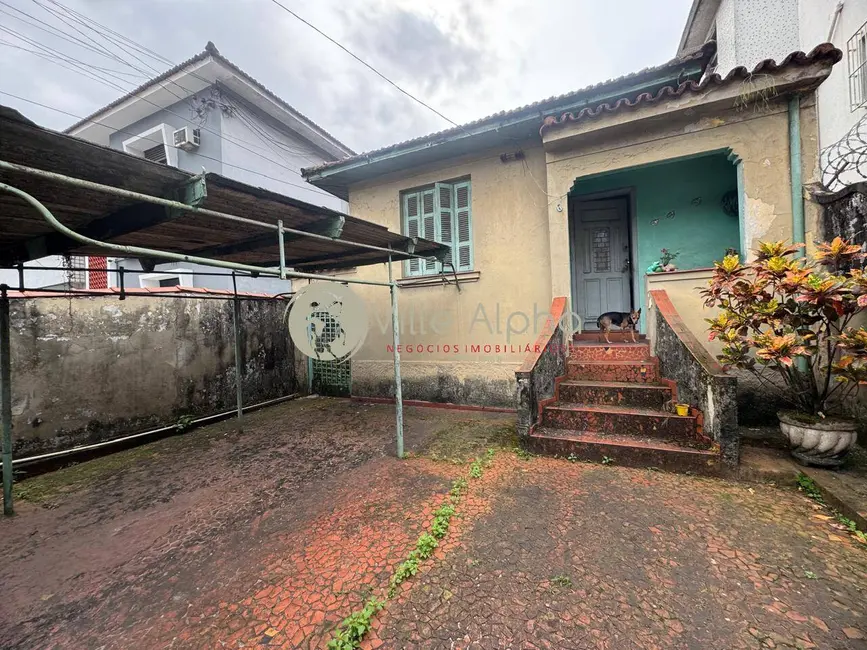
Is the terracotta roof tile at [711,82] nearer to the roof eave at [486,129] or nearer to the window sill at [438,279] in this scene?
the roof eave at [486,129]

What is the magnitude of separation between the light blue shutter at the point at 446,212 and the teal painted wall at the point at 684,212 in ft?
7.21

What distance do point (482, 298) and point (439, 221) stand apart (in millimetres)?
1626

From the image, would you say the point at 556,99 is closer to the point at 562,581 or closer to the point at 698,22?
the point at 562,581

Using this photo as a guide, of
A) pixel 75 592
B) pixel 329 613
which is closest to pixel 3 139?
pixel 75 592

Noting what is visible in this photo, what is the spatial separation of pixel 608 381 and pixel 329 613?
12.7ft

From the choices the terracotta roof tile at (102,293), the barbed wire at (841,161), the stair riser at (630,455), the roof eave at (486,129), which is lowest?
the stair riser at (630,455)

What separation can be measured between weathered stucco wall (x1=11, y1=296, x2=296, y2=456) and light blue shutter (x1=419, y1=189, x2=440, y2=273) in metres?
3.43

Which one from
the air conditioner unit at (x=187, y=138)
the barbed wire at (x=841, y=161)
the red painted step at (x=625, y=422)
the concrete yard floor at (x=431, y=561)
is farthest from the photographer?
the air conditioner unit at (x=187, y=138)

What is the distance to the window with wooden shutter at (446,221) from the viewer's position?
6055 millimetres

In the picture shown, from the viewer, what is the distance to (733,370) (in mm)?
4297

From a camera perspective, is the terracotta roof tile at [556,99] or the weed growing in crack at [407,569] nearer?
the weed growing in crack at [407,569]

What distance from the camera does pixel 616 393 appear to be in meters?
4.09

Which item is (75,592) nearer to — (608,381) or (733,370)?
(608,381)

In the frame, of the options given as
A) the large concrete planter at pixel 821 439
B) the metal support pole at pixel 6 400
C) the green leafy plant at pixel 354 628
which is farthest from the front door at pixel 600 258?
the metal support pole at pixel 6 400
